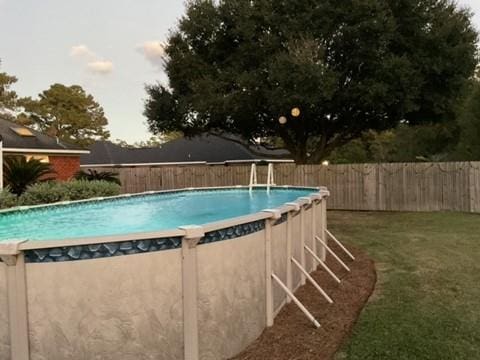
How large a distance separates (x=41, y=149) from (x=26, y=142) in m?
0.62

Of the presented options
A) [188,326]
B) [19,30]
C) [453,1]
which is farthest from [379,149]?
[188,326]

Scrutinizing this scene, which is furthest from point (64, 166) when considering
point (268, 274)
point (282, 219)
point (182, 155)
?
point (268, 274)

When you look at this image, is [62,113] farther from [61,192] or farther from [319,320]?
[319,320]

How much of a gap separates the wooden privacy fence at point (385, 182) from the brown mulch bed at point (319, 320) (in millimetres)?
9860

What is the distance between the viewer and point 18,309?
10.2ft

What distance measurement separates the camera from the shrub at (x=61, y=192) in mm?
11328

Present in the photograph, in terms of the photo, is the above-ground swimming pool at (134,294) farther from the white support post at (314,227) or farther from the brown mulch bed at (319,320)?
the white support post at (314,227)

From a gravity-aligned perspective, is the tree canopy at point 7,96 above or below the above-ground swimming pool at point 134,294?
above

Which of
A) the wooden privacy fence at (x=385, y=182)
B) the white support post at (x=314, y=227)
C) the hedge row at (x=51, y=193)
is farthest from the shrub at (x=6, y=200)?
the wooden privacy fence at (x=385, y=182)

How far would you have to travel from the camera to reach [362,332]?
4344 mm

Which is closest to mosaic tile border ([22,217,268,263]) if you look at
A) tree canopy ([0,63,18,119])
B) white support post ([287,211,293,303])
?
white support post ([287,211,293,303])

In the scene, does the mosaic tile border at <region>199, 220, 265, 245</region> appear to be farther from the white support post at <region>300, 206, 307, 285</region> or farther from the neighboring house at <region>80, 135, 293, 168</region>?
the neighboring house at <region>80, 135, 293, 168</region>

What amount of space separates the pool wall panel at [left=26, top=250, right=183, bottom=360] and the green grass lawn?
65.2 inches

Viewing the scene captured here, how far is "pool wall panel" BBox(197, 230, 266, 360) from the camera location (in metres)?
3.59
